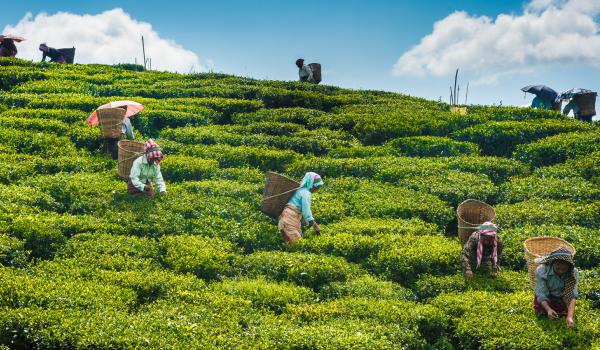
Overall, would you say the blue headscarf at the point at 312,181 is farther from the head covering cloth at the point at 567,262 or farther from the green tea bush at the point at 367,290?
the head covering cloth at the point at 567,262

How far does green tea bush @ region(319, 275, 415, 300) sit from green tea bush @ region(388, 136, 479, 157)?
9.15m

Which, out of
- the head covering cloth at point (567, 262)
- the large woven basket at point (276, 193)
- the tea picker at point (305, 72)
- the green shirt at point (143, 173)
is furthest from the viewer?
the tea picker at point (305, 72)

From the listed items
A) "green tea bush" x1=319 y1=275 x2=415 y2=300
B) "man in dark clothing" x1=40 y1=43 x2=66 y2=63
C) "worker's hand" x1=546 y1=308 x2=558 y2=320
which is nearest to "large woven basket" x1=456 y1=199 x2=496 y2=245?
"green tea bush" x1=319 y1=275 x2=415 y2=300

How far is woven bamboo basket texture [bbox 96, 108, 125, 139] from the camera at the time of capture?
18.7 meters

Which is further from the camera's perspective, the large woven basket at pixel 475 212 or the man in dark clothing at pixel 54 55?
the man in dark clothing at pixel 54 55

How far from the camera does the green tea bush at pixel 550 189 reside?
17244 millimetres

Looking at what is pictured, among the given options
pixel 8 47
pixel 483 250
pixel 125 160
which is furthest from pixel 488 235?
pixel 8 47

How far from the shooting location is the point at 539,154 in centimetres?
2055

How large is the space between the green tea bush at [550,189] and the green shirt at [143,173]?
9.03 meters

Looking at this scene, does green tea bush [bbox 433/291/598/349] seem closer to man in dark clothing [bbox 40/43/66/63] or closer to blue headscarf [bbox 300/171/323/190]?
blue headscarf [bbox 300/171/323/190]

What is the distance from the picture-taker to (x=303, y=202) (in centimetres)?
1480

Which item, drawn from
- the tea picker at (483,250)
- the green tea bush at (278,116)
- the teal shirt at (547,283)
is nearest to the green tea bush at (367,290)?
the tea picker at (483,250)

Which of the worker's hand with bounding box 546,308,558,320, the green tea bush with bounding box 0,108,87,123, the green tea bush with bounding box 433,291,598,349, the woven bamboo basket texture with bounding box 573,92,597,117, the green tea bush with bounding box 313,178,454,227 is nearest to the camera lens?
the green tea bush with bounding box 433,291,598,349

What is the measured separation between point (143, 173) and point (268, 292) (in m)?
5.32
